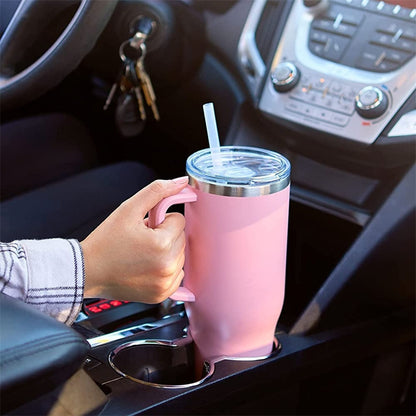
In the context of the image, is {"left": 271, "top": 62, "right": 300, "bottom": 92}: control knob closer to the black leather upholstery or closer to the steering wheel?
the steering wheel

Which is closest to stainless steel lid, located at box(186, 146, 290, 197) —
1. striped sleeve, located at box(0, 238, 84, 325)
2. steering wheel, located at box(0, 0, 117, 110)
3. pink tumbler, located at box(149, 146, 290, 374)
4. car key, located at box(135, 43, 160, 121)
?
pink tumbler, located at box(149, 146, 290, 374)

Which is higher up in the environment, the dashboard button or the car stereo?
the car stereo

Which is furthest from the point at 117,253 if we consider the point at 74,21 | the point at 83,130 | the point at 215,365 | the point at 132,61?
the point at 83,130

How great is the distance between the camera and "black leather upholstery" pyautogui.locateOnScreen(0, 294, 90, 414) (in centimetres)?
43

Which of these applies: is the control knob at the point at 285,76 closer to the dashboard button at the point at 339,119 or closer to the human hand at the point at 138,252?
the dashboard button at the point at 339,119

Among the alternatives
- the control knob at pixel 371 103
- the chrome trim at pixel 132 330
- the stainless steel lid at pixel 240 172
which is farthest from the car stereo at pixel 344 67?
the chrome trim at pixel 132 330

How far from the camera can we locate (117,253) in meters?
0.58

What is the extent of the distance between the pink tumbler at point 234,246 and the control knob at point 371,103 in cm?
19

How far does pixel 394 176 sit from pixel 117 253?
41 centimetres

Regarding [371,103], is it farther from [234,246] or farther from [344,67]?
[234,246]

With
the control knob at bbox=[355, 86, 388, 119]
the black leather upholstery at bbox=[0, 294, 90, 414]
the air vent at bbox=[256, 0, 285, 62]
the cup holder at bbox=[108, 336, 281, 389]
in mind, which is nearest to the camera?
the black leather upholstery at bbox=[0, 294, 90, 414]

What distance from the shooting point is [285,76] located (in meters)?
0.87

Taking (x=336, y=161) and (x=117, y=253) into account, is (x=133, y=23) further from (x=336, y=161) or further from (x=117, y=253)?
(x=117, y=253)

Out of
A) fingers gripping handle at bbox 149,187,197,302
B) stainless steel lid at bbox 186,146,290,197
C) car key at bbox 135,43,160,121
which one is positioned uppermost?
stainless steel lid at bbox 186,146,290,197
